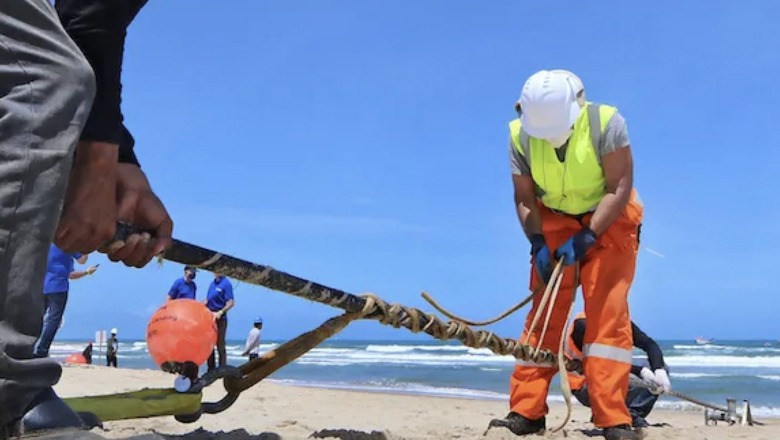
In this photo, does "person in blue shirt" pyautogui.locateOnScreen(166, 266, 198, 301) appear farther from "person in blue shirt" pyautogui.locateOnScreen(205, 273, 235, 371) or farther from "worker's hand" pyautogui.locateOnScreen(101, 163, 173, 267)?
"worker's hand" pyautogui.locateOnScreen(101, 163, 173, 267)

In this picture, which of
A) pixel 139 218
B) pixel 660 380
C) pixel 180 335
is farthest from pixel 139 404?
pixel 660 380

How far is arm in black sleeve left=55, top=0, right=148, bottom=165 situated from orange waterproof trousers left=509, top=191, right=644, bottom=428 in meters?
2.59

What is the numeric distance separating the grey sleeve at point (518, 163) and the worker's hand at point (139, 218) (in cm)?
255

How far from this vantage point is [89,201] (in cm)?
138

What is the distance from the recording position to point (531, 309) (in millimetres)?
3982

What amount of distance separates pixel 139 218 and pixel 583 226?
2653 mm

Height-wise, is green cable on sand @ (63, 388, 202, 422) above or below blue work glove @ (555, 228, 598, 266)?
below

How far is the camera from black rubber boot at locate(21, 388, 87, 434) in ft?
4.19

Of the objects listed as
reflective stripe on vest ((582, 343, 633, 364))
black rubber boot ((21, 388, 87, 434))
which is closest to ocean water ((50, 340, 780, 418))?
reflective stripe on vest ((582, 343, 633, 364))

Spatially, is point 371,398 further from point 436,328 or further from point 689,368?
point 689,368

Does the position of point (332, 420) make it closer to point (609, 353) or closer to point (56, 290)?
point (56, 290)

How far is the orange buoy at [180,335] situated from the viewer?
10.1ft

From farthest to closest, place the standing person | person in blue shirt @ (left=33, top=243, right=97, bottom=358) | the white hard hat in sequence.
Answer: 1. person in blue shirt @ (left=33, top=243, right=97, bottom=358)
2. the white hard hat
3. the standing person

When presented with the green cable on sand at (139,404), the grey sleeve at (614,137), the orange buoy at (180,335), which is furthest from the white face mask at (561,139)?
the green cable on sand at (139,404)
